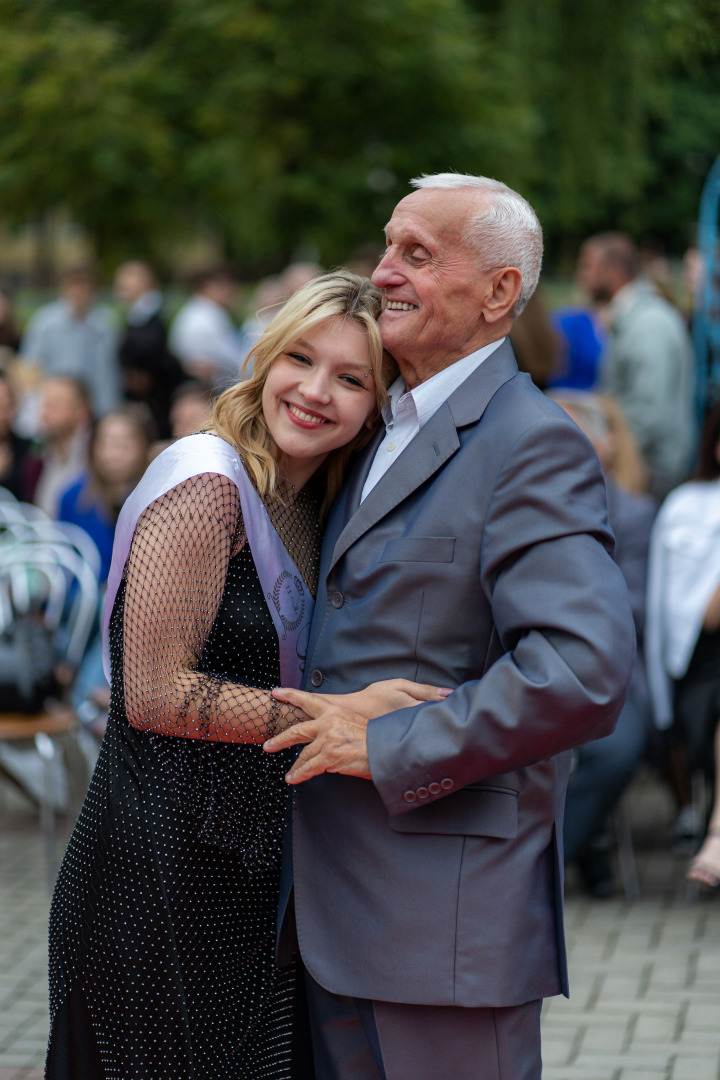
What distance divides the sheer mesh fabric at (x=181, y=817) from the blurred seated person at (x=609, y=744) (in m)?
2.13

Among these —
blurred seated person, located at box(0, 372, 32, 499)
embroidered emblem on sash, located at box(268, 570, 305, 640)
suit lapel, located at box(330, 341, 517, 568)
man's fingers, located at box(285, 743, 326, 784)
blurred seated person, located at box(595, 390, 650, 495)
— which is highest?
suit lapel, located at box(330, 341, 517, 568)

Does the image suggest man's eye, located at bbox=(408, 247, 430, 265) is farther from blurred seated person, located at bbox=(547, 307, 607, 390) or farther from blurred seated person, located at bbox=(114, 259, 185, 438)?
blurred seated person, located at bbox=(114, 259, 185, 438)

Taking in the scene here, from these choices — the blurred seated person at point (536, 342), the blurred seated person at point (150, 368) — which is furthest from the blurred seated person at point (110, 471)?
the blurred seated person at point (150, 368)

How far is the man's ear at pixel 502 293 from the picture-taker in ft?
7.02

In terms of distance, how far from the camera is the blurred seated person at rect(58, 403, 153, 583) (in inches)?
207

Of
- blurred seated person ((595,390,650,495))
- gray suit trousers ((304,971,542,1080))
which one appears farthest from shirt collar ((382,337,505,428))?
blurred seated person ((595,390,650,495))

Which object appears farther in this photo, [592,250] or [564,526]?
[592,250]

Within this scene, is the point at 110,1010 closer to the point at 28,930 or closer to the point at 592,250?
the point at 28,930

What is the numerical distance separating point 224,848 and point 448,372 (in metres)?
0.92

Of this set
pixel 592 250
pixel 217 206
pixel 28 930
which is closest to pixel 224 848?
pixel 28 930

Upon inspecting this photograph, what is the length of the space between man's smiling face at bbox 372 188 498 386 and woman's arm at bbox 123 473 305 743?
413 millimetres

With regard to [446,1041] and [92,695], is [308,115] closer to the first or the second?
[92,695]

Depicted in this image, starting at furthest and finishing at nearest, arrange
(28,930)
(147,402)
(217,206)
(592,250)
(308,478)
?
(217,206), (147,402), (592,250), (28,930), (308,478)

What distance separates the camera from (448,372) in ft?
7.13
